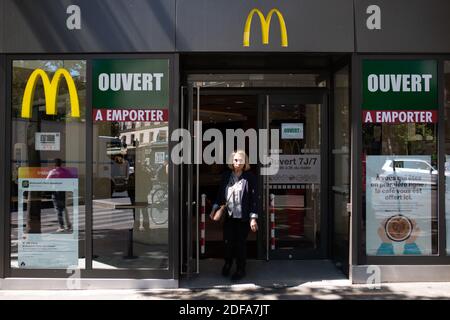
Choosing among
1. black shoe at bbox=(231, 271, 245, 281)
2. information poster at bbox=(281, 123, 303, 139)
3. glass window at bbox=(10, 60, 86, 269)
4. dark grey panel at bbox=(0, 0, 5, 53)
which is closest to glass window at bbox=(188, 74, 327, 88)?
information poster at bbox=(281, 123, 303, 139)

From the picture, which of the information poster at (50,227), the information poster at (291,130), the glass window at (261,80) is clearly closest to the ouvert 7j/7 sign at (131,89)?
the information poster at (50,227)

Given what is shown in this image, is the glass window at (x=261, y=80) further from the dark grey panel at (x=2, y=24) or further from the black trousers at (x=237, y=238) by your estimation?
the dark grey panel at (x=2, y=24)

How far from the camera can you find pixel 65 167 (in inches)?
256

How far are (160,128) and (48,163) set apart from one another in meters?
1.64

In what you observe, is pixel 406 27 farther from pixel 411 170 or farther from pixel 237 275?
pixel 237 275

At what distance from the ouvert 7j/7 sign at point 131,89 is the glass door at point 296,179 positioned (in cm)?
211

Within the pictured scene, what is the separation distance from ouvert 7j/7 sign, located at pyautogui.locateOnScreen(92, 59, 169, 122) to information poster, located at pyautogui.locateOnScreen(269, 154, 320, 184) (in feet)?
7.79

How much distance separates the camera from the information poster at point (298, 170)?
25.5 ft

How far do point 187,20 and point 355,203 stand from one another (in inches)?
133

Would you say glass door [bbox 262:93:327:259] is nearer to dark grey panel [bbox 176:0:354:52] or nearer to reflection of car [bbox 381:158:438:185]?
reflection of car [bbox 381:158:438:185]

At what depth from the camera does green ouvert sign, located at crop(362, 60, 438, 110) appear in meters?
6.50

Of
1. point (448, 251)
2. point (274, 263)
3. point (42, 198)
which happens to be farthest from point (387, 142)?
point (42, 198)

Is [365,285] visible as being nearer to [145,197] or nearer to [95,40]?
[145,197]

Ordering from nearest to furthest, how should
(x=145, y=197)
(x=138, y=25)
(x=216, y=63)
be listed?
(x=138, y=25) → (x=145, y=197) → (x=216, y=63)
